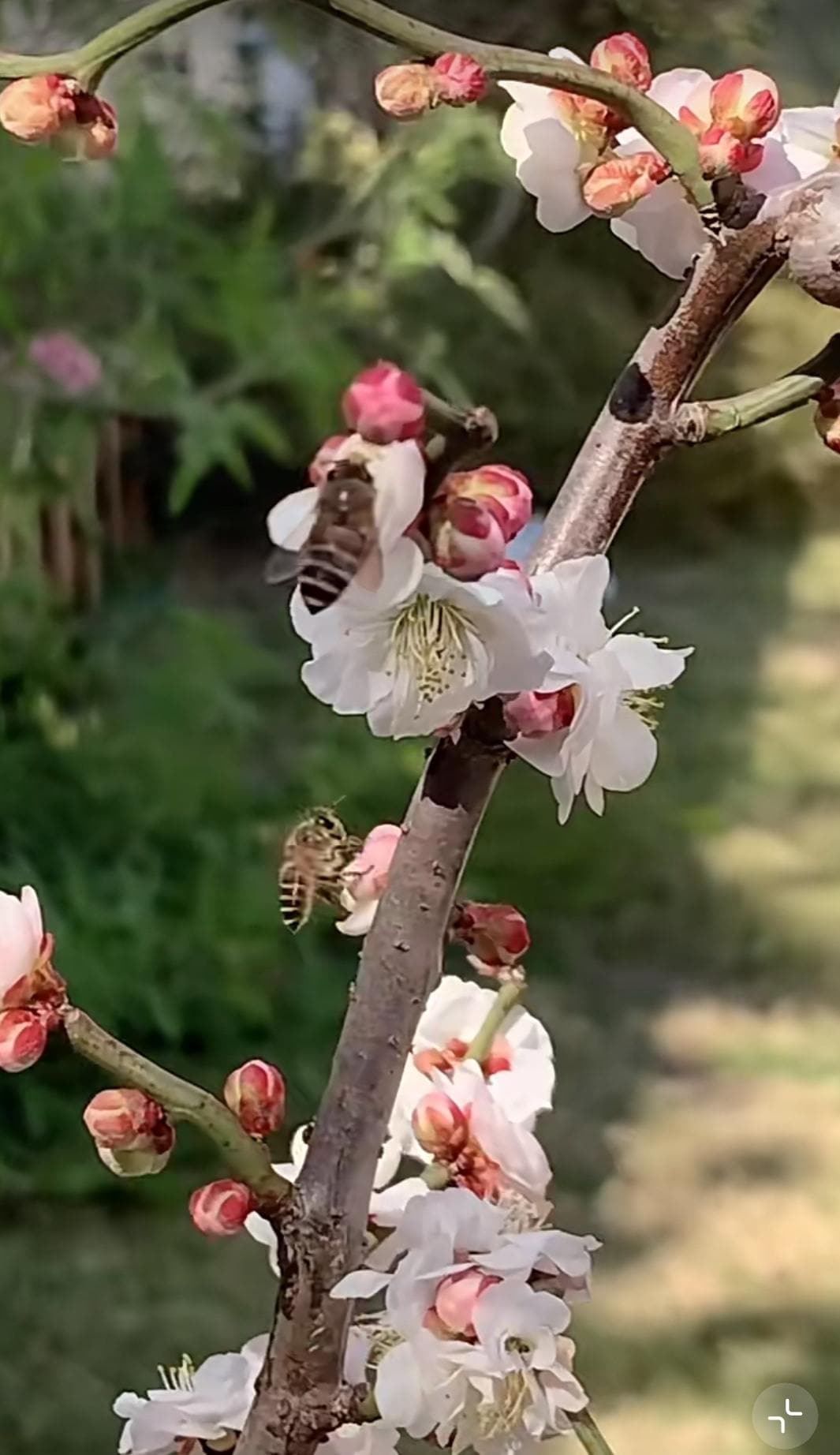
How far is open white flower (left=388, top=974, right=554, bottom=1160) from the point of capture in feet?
1.07

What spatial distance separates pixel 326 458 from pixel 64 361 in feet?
3.98

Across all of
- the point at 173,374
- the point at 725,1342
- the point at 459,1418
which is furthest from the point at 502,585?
the point at 173,374

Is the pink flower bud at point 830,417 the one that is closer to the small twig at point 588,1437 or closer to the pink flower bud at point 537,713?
the pink flower bud at point 537,713

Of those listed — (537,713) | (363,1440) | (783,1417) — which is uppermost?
(537,713)

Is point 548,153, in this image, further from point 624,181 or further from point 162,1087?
point 162,1087

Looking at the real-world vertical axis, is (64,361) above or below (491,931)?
above

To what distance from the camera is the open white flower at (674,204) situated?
27 centimetres

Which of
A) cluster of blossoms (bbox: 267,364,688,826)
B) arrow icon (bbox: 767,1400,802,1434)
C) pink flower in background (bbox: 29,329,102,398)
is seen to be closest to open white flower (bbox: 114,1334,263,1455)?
cluster of blossoms (bbox: 267,364,688,826)

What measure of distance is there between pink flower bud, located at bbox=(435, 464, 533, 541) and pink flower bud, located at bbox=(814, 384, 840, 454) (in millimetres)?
56

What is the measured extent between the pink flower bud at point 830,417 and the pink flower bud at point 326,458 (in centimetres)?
8

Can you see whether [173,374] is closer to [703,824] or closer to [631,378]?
[703,824]

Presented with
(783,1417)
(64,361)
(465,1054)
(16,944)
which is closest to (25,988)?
(16,944)

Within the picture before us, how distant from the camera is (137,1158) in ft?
0.85

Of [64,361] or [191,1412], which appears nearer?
[191,1412]
